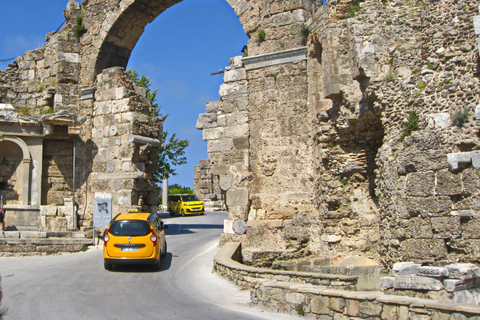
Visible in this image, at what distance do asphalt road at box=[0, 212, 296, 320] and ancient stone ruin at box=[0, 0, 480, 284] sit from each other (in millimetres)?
1567

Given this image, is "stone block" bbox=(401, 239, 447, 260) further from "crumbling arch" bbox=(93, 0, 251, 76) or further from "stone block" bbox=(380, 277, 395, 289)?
"crumbling arch" bbox=(93, 0, 251, 76)

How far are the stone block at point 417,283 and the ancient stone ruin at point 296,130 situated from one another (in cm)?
66

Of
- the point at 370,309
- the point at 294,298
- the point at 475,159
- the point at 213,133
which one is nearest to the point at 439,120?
the point at 475,159

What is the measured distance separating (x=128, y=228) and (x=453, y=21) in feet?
23.2

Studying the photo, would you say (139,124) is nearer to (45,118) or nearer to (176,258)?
(45,118)

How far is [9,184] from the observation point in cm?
1527

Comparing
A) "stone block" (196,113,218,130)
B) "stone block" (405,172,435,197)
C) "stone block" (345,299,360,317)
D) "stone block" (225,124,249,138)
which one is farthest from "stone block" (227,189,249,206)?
"stone block" (345,299,360,317)

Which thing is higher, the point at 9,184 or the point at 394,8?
the point at 394,8

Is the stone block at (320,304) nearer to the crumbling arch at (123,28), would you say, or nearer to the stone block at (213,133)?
the stone block at (213,133)

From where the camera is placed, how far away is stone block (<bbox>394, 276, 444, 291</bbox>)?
5883 mm

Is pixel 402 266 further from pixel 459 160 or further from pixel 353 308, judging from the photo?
pixel 459 160

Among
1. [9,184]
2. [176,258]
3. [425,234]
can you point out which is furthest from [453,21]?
[9,184]

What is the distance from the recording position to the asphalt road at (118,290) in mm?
7230

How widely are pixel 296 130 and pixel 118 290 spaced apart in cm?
529
